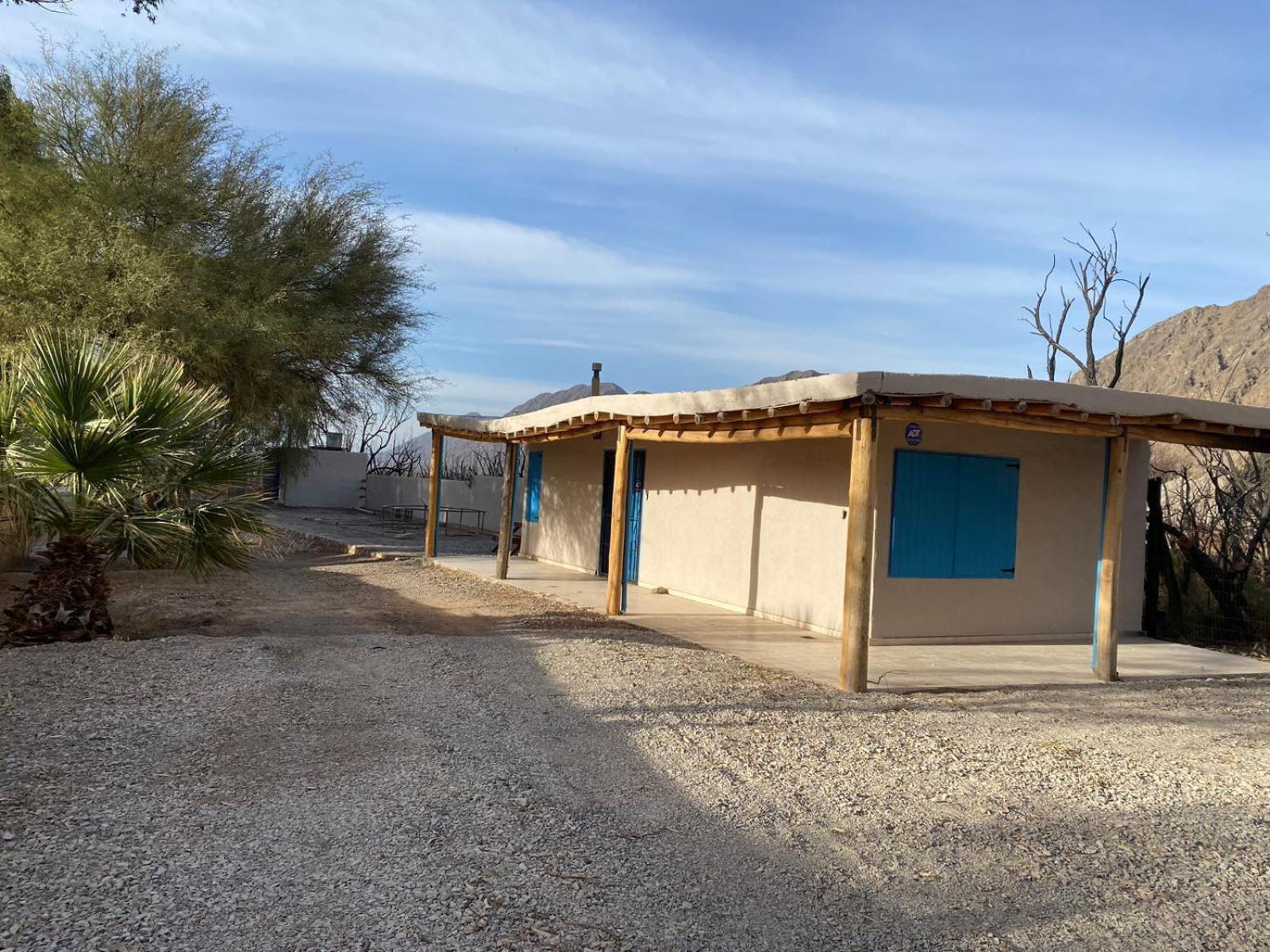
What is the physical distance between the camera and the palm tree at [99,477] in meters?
7.39

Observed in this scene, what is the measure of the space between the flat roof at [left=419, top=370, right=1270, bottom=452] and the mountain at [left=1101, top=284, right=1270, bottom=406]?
1565 inches

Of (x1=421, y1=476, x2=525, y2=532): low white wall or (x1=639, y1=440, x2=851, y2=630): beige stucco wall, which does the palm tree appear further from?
(x1=421, y1=476, x2=525, y2=532): low white wall

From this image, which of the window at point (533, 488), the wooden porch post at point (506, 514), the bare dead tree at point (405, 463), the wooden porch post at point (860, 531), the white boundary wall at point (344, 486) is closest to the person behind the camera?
the wooden porch post at point (860, 531)

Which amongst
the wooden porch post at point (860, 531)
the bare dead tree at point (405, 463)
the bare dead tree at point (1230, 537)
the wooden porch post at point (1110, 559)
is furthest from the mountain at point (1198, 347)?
the wooden porch post at point (860, 531)

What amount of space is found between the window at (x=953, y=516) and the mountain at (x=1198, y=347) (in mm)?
39295

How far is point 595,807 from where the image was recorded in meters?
4.57

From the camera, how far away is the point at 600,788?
4840 millimetres

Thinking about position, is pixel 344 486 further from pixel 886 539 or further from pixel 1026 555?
pixel 1026 555

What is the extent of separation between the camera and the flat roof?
7.03 meters

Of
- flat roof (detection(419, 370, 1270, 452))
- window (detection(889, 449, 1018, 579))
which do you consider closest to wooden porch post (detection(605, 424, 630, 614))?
flat roof (detection(419, 370, 1270, 452))

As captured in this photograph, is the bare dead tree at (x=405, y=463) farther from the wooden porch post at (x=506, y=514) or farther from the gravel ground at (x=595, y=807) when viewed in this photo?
the gravel ground at (x=595, y=807)

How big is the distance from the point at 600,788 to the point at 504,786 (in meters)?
0.46

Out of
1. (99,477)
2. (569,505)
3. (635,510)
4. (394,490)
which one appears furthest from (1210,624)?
(394,490)

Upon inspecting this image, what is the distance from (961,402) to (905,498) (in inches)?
84.0
